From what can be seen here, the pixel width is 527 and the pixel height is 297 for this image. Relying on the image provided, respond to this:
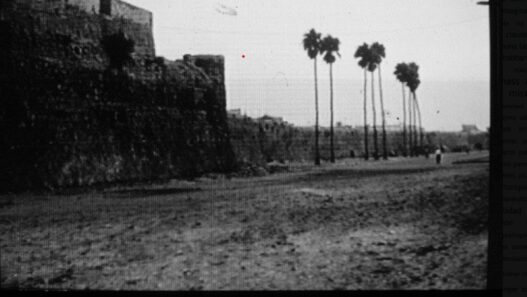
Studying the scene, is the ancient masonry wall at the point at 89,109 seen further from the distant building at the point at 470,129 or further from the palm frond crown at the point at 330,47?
the distant building at the point at 470,129

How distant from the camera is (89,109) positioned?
15.1m

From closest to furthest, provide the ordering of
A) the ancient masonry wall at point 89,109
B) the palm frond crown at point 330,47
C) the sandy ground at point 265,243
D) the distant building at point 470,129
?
the sandy ground at point 265,243, the ancient masonry wall at point 89,109, the palm frond crown at point 330,47, the distant building at point 470,129

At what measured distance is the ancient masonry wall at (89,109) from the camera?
1289 centimetres

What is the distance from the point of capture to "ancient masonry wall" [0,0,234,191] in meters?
12.9

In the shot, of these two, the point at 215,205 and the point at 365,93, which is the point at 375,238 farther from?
the point at 365,93

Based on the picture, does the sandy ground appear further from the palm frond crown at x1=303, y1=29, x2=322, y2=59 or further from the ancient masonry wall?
the palm frond crown at x1=303, y1=29, x2=322, y2=59

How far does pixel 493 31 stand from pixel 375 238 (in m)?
3.18

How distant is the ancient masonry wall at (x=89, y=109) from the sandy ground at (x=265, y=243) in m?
3.56

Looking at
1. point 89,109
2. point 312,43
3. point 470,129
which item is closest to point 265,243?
point 89,109

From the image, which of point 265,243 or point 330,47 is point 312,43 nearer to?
point 330,47

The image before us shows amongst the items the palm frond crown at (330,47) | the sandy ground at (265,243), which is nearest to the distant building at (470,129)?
the palm frond crown at (330,47)

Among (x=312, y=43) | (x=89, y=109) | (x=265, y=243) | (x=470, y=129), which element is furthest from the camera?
(x=470, y=129)

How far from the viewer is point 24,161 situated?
41.2 feet

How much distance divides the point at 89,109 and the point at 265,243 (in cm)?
1021
